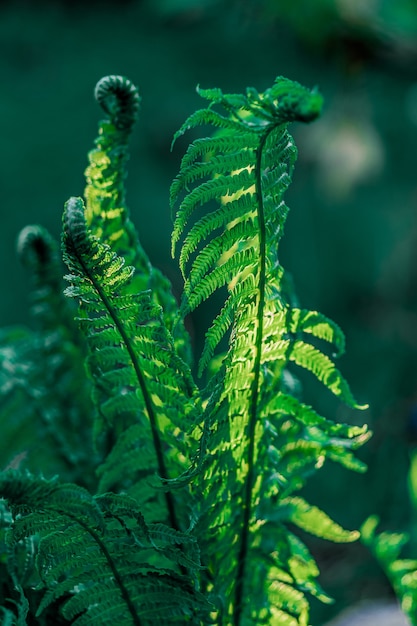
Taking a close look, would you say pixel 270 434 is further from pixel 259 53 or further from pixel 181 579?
pixel 259 53

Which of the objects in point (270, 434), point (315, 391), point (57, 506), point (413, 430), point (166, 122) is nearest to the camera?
point (57, 506)

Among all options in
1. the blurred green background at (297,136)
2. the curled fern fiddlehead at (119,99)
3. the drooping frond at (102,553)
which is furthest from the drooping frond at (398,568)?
the blurred green background at (297,136)

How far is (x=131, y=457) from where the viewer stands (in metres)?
0.63

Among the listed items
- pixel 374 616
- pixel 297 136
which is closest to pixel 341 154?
pixel 297 136

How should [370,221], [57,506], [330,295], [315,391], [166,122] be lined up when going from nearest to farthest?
[57,506]
[315,391]
[330,295]
[370,221]
[166,122]

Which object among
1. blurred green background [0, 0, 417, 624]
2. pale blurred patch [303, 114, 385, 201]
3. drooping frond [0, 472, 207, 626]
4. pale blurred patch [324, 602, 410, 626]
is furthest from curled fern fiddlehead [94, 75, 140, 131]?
pale blurred patch [303, 114, 385, 201]

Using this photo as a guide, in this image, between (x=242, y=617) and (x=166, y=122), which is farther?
(x=166, y=122)

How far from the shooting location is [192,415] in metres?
0.58

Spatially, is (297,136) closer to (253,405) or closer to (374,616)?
(374,616)

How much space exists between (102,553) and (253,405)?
0.15 meters

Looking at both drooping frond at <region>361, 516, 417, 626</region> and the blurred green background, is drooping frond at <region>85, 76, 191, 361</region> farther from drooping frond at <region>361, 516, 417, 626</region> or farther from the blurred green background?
the blurred green background

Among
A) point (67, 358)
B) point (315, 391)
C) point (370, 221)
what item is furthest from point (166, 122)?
point (67, 358)

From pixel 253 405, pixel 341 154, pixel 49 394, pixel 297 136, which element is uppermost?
pixel 297 136

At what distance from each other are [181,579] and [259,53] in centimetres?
391
